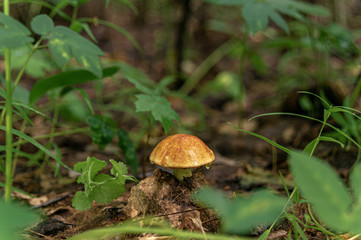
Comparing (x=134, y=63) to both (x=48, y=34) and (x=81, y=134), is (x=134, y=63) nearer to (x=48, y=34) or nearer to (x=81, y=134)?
(x=81, y=134)

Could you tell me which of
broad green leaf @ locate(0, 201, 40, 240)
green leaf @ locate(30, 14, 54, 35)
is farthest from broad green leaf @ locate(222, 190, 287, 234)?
green leaf @ locate(30, 14, 54, 35)

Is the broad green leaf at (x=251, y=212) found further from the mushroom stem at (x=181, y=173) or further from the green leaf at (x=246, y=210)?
the mushroom stem at (x=181, y=173)

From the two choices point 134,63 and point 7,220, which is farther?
point 134,63

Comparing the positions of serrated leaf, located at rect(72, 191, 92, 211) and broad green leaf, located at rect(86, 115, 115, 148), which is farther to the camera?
broad green leaf, located at rect(86, 115, 115, 148)

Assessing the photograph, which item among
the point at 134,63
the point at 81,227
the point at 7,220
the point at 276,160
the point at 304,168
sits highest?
the point at 304,168

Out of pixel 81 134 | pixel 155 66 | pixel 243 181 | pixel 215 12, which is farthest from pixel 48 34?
pixel 215 12

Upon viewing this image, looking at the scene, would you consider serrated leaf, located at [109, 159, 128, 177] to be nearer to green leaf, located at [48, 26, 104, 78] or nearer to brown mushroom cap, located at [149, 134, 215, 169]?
brown mushroom cap, located at [149, 134, 215, 169]

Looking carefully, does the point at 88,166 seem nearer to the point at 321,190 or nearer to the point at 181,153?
the point at 181,153

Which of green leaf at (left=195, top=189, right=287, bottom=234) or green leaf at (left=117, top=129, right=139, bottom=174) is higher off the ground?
green leaf at (left=195, top=189, right=287, bottom=234)
